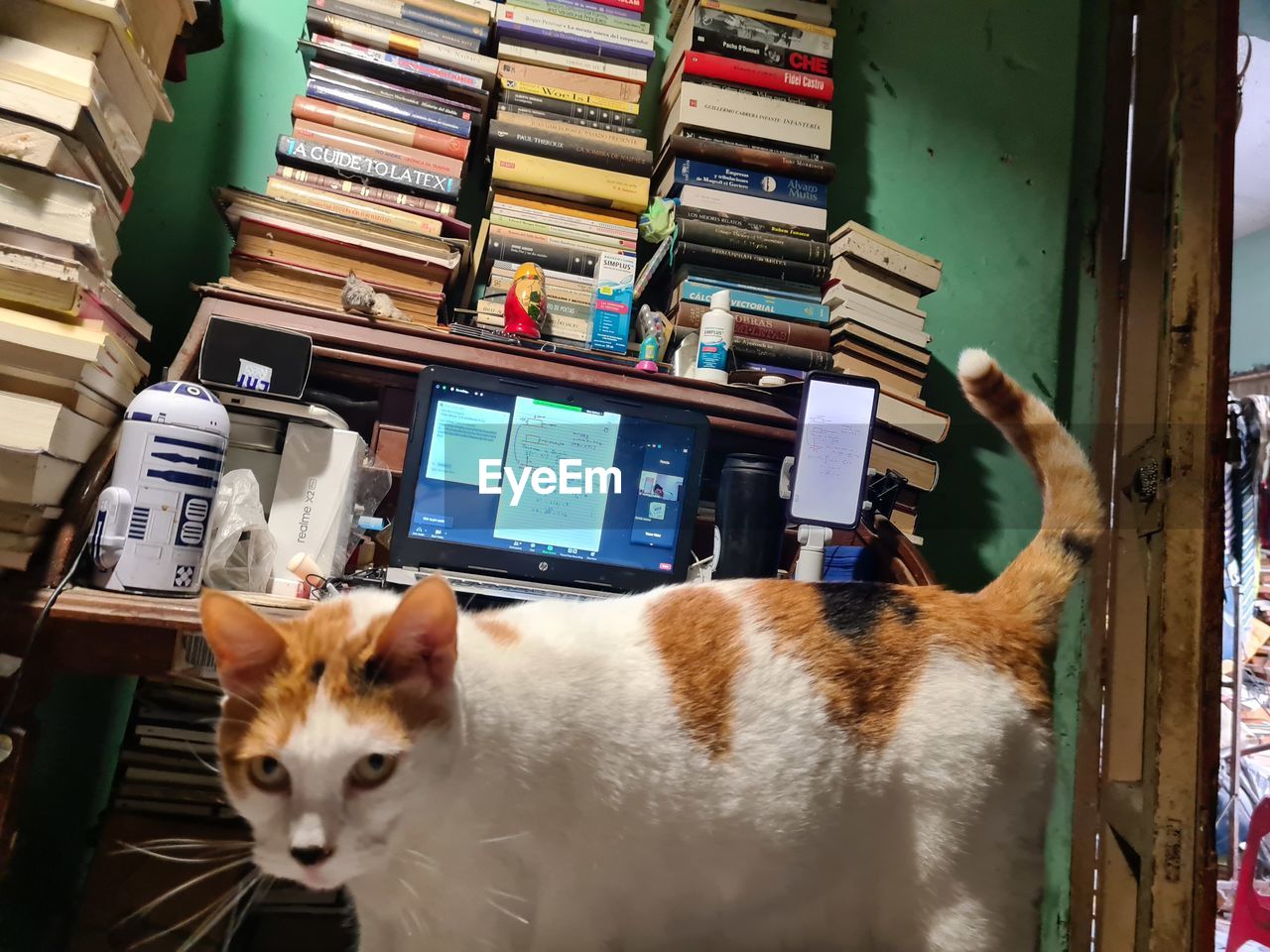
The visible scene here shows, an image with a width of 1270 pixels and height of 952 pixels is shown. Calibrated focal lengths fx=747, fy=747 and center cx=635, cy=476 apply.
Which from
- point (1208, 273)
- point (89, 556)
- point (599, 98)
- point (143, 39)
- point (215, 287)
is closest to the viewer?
point (89, 556)

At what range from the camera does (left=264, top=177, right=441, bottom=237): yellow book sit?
132 cm

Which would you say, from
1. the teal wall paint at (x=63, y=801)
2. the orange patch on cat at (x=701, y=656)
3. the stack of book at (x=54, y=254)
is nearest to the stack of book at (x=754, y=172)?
the orange patch on cat at (x=701, y=656)

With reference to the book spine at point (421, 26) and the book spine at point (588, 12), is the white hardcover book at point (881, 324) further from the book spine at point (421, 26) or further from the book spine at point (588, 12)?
the book spine at point (421, 26)

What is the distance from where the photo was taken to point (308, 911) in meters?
1.13

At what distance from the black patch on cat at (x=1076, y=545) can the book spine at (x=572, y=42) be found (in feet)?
4.18

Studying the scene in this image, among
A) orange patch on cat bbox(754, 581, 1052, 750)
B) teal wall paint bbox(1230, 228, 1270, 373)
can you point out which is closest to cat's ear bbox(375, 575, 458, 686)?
orange patch on cat bbox(754, 581, 1052, 750)

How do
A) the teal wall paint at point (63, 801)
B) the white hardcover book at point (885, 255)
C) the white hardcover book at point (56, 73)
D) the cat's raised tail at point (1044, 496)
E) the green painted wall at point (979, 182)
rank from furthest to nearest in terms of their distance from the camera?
the green painted wall at point (979, 182) → the white hardcover book at point (885, 255) → the teal wall paint at point (63, 801) → the white hardcover book at point (56, 73) → the cat's raised tail at point (1044, 496)

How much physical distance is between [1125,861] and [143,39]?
195cm

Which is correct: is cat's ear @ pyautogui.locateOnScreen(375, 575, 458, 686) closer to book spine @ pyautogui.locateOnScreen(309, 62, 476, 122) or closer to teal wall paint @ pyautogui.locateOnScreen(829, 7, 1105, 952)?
book spine @ pyautogui.locateOnScreen(309, 62, 476, 122)

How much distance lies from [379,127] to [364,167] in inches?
3.6

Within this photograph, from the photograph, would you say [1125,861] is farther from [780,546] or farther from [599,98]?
[599,98]

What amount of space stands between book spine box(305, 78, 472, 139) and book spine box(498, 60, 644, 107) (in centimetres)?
17

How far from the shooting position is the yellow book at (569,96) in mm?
1513

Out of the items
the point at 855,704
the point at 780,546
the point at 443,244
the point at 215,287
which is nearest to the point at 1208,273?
the point at 780,546
